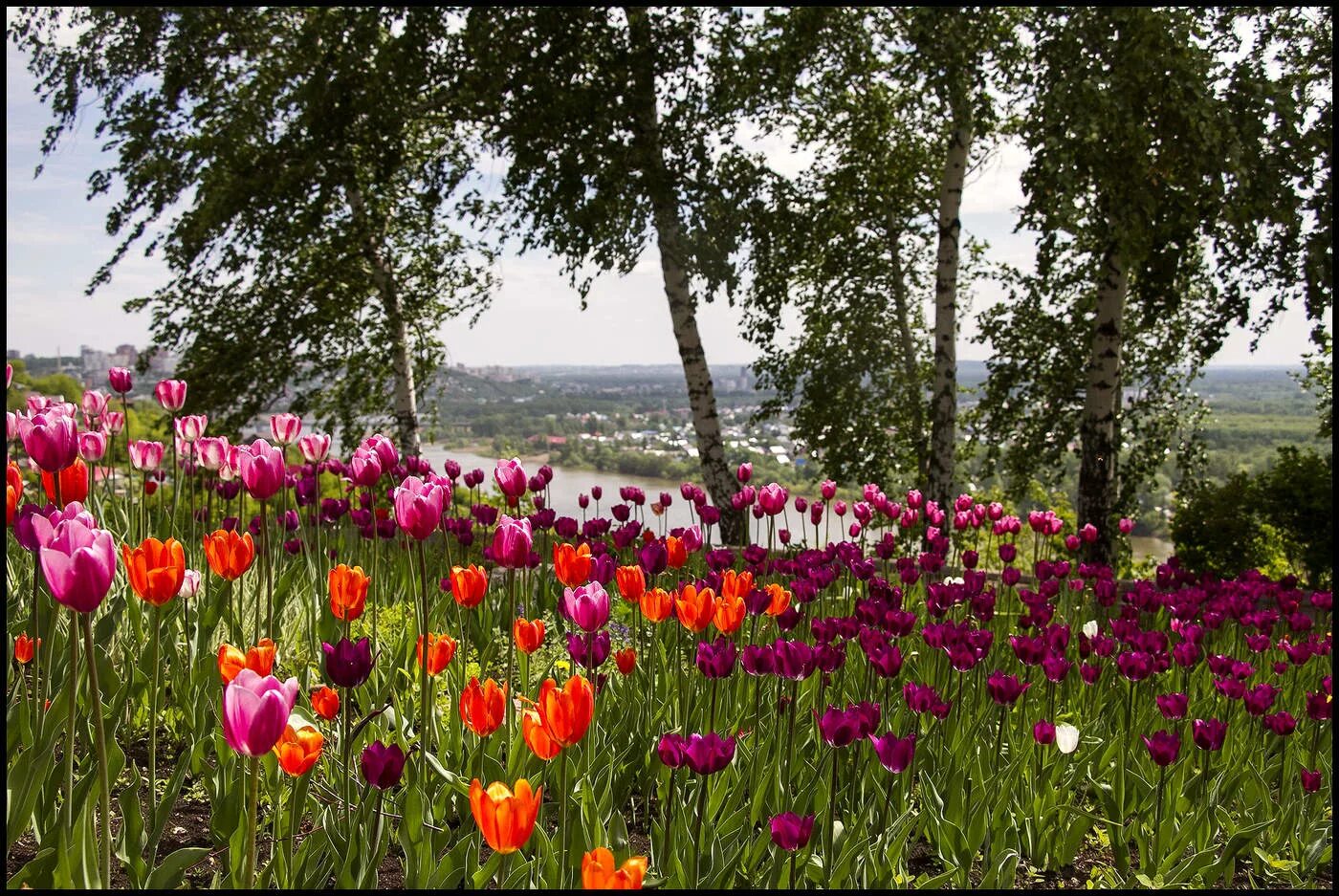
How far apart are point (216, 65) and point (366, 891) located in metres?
10.8

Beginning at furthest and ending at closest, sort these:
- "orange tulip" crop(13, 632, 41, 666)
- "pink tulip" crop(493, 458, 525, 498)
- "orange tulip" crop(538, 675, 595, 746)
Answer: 1. "pink tulip" crop(493, 458, 525, 498)
2. "orange tulip" crop(13, 632, 41, 666)
3. "orange tulip" crop(538, 675, 595, 746)

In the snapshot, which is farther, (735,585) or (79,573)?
(735,585)

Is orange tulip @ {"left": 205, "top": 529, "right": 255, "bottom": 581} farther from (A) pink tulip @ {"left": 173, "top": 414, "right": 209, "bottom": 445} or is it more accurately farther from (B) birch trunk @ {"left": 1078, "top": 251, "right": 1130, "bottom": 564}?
(B) birch trunk @ {"left": 1078, "top": 251, "right": 1130, "bottom": 564}

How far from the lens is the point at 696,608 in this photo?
226 cm

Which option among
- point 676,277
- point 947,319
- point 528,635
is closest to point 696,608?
point 528,635

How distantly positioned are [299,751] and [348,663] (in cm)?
22

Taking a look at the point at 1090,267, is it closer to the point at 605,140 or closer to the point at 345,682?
the point at 605,140

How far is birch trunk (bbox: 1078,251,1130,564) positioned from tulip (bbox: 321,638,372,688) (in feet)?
24.0

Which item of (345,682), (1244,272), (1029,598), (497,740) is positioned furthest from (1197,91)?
(345,682)

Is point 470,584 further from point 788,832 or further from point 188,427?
point 188,427

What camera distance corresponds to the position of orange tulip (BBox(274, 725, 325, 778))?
1499mm

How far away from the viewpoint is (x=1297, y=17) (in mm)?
7504

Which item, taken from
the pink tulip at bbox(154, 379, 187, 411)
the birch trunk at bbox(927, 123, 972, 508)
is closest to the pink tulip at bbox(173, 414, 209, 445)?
the pink tulip at bbox(154, 379, 187, 411)

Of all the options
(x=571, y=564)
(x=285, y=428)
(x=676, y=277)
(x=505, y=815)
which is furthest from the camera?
(x=676, y=277)
